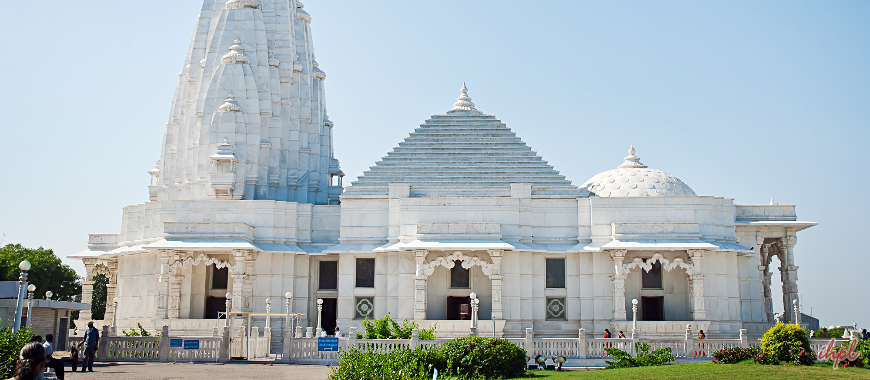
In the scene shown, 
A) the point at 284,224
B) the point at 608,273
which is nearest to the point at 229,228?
the point at 284,224

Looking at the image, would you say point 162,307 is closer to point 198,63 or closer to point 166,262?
point 166,262

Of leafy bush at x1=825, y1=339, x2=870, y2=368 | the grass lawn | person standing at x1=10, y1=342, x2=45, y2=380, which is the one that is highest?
person standing at x1=10, y1=342, x2=45, y2=380

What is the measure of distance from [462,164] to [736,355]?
18.2 m

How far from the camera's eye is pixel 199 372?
23219 mm

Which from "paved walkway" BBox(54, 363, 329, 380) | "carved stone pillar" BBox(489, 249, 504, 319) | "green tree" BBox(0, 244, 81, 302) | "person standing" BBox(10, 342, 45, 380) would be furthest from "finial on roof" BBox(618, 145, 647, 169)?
Answer: "green tree" BBox(0, 244, 81, 302)

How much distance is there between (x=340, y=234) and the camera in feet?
128

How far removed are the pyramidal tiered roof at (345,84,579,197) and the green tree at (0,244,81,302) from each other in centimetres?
3234

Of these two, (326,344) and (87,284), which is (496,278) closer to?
(326,344)

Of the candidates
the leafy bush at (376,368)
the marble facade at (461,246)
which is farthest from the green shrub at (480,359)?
the marble facade at (461,246)

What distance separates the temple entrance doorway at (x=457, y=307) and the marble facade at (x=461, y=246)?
0.11 meters

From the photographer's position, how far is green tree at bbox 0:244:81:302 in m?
58.6

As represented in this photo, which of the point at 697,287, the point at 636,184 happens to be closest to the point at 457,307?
the point at 636,184

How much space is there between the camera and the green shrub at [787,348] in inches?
920

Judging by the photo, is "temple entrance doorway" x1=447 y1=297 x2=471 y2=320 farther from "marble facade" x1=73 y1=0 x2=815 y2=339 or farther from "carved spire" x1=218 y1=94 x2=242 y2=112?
A: "carved spire" x1=218 y1=94 x2=242 y2=112
